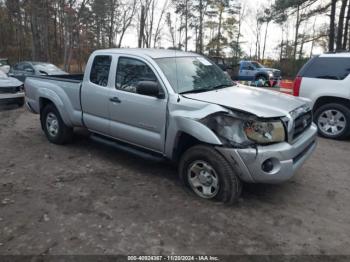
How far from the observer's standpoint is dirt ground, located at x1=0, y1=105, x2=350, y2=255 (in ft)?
10.1

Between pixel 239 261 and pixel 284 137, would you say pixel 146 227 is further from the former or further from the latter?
pixel 284 137

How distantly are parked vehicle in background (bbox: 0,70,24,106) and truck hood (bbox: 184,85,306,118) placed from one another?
7010mm

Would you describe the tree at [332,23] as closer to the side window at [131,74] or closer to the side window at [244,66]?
the side window at [244,66]

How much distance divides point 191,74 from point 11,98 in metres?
6.71

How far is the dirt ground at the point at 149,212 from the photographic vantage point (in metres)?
3.07

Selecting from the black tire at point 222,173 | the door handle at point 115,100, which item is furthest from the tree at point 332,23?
the black tire at point 222,173

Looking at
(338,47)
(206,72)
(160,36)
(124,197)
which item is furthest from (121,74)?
(160,36)

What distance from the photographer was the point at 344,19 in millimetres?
22797

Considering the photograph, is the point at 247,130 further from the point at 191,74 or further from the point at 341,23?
the point at 341,23

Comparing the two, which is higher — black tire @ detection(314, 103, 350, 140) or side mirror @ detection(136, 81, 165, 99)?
side mirror @ detection(136, 81, 165, 99)

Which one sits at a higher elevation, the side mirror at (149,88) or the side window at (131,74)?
the side window at (131,74)

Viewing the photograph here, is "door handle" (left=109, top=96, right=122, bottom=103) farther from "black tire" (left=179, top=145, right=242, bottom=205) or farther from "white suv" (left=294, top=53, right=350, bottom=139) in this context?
"white suv" (left=294, top=53, right=350, bottom=139)

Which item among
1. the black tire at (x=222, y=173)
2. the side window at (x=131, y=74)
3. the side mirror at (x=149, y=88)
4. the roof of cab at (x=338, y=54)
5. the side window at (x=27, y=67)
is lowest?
the black tire at (x=222, y=173)

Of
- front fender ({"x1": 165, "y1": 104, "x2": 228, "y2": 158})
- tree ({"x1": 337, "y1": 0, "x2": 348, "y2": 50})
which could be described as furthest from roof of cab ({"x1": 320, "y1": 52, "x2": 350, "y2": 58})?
tree ({"x1": 337, "y1": 0, "x2": 348, "y2": 50})
